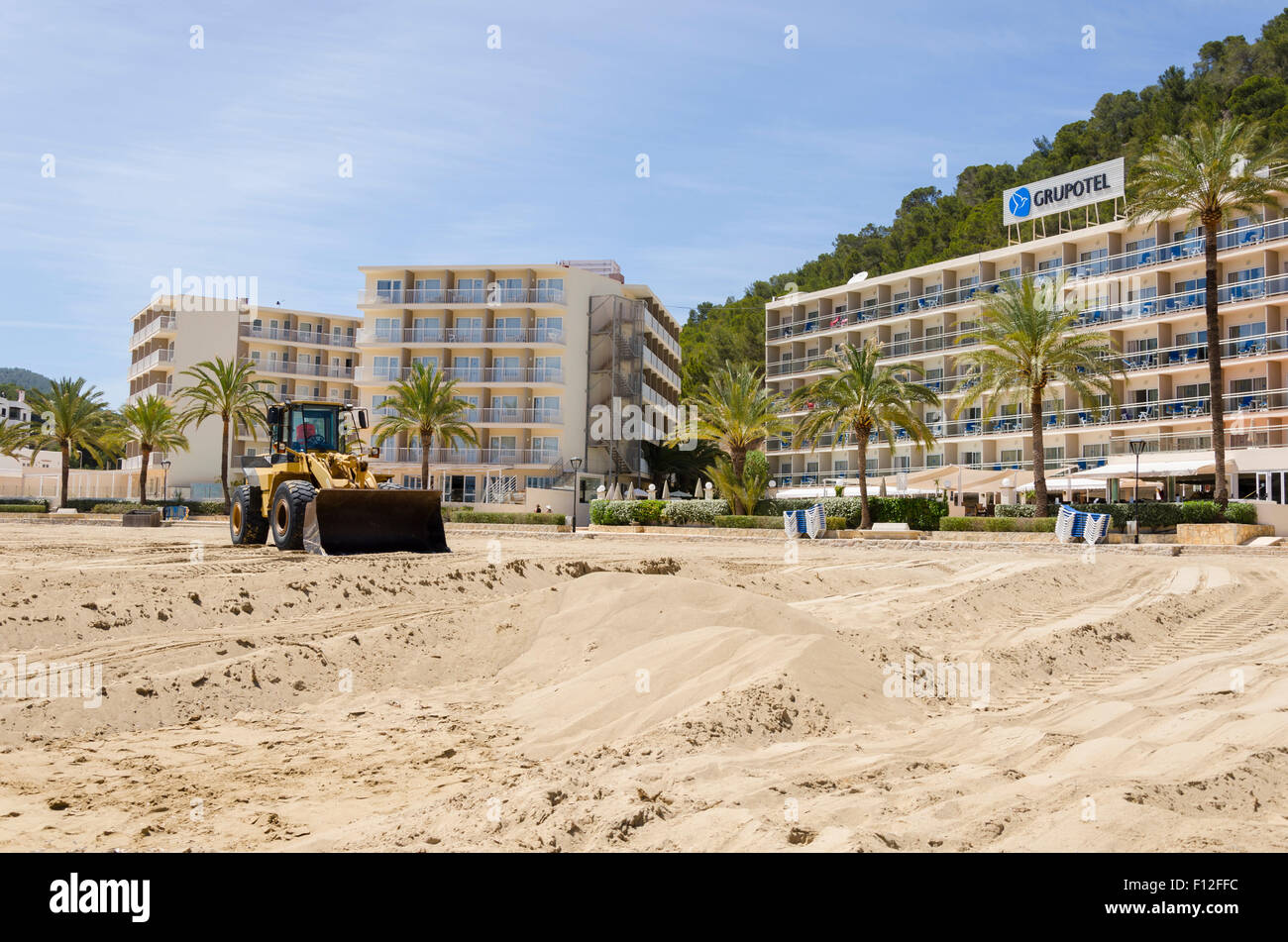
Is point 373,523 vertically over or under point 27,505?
over

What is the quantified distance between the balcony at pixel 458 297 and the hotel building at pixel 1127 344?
66.3 ft

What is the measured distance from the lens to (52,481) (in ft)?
253

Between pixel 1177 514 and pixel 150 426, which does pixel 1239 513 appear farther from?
pixel 150 426

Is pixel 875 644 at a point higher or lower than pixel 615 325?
lower

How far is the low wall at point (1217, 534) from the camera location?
27266 mm

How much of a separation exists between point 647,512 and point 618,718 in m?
35.2

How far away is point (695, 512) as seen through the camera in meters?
42.0

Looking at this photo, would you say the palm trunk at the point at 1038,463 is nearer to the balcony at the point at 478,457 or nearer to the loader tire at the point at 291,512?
the loader tire at the point at 291,512

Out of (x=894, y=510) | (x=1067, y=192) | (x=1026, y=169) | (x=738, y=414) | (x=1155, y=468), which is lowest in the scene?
(x=894, y=510)

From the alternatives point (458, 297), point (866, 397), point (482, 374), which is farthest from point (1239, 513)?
point (458, 297)

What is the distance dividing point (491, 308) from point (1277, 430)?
155 ft

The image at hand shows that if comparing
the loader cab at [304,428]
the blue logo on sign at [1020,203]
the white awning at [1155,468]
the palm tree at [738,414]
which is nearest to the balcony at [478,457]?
the palm tree at [738,414]

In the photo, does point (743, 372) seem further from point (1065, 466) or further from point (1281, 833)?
point (1281, 833)
